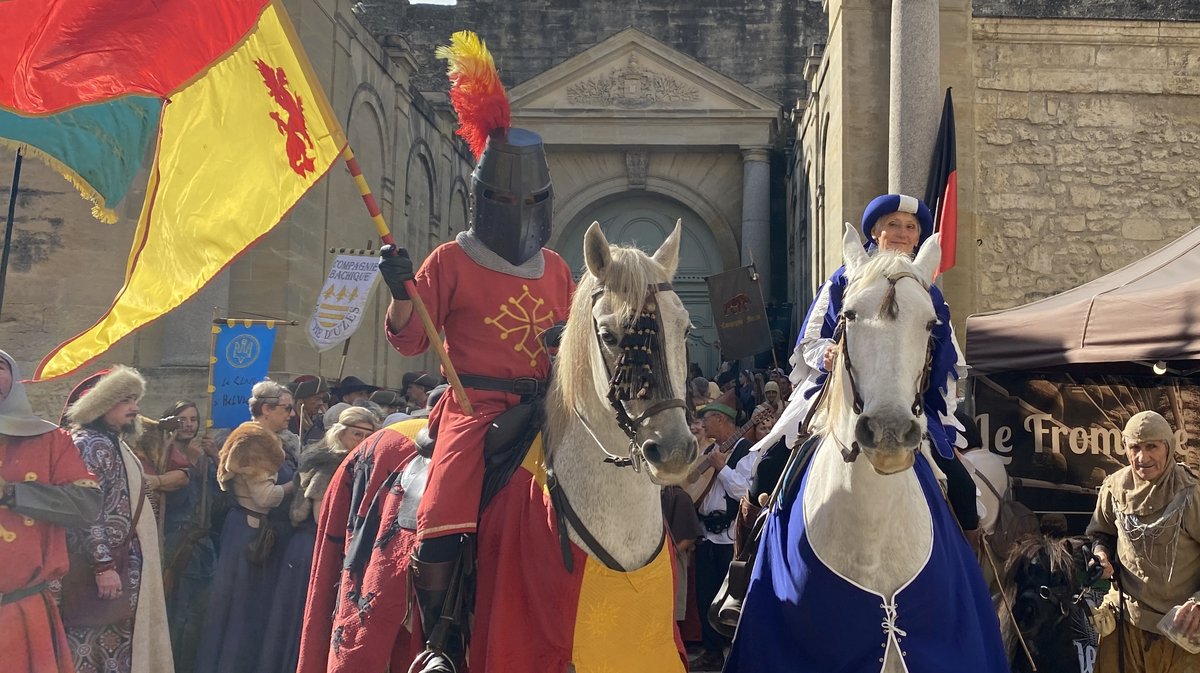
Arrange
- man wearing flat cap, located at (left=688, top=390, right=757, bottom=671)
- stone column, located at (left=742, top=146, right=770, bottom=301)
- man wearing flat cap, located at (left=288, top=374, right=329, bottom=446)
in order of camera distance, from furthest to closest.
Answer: stone column, located at (left=742, top=146, right=770, bottom=301) → man wearing flat cap, located at (left=288, top=374, right=329, bottom=446) → man wearing flat cap, located at (left=688, top=390, right=757, bottom=671)

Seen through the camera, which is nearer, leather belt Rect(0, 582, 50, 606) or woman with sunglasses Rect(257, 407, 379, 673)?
leather belt Rect(0, 582, 50, 606)

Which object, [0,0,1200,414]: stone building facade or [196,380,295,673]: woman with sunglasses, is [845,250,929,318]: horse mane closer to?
[196,380,295,673]: woman with sunglasses

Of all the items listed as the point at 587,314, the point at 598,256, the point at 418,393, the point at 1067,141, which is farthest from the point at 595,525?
the point at 1067,141

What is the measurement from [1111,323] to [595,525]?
4.67 metres

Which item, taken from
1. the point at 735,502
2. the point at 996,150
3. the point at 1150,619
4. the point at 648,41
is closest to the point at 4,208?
the point at 735,502

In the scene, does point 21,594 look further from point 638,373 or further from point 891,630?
point 891,630

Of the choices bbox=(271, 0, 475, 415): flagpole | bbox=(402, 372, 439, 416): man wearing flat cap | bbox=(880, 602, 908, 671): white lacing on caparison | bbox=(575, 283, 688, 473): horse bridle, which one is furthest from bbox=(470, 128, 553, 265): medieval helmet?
bbox=(402, 372, 439, 416): man wearing flat cap

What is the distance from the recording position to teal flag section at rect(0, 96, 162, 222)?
4613 millimetres

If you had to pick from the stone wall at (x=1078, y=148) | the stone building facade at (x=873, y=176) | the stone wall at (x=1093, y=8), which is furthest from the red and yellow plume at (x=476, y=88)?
the stone wall at (x=1093, y=8)

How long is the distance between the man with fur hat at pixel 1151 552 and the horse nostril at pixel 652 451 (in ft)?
11.4

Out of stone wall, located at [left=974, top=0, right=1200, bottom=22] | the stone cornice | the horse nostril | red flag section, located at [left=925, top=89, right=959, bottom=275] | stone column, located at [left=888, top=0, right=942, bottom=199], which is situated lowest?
the horse nostril

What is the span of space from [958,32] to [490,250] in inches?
341

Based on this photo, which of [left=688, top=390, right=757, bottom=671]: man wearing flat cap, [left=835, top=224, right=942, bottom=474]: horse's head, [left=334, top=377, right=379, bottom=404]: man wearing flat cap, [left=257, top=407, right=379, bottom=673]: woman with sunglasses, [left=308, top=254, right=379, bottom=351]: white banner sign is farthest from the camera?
[left=308, top=254, right=379, bottom=351]: white banner sign

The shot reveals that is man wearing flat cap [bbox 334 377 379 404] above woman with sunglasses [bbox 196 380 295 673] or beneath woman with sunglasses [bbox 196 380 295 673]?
above
